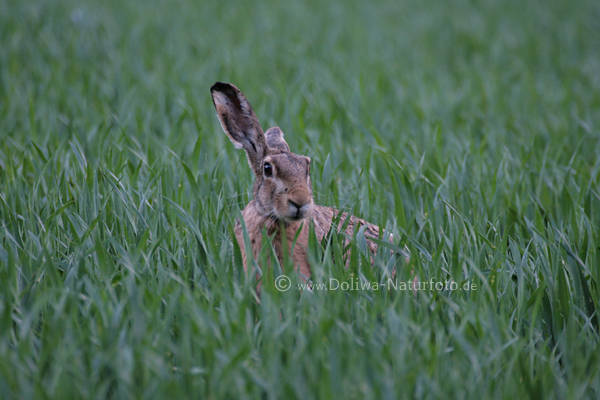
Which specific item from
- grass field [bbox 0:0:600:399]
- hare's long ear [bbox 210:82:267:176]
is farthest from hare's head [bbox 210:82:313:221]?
grass field [bbox 0:0:600:399]

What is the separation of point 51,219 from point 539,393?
2.76 meters

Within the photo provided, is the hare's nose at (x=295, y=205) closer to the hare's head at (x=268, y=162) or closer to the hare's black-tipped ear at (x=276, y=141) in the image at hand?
the hare's head at (x=268, y=162)

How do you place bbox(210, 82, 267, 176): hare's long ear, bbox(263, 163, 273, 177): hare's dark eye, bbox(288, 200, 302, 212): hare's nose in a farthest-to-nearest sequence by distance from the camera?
bbox(210, 82, 267, 176): hare's long ear, bbox(263, 163, 273, 177): hare's dark eye, bbox(288, 200, 302, 212): hare's nose

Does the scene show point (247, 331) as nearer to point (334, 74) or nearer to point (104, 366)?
point (104, 366)

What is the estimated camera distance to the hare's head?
10.7 feet

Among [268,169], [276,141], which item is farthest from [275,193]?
[276,141]

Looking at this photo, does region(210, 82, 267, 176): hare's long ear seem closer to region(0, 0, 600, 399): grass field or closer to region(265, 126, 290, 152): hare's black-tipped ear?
region(265, 126, 290, 152): hare's black-tipped ear

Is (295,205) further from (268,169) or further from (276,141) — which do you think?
(276,141)

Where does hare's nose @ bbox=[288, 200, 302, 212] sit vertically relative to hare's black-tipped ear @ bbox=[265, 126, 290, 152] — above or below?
below

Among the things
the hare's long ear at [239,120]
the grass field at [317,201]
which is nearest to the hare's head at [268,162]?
the hare's long ear at [239,120]

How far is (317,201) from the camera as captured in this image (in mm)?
4133

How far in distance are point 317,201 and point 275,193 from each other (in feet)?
2.63

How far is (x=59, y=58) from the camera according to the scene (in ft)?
25.0

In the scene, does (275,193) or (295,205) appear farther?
(275,193)
